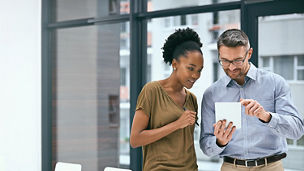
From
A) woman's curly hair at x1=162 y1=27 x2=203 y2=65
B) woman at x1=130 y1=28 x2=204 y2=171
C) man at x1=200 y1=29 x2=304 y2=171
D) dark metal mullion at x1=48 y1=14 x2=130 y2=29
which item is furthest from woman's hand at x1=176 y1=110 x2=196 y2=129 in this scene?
dark metal mullion at x1=48 y1=14 x2=130 y2=29

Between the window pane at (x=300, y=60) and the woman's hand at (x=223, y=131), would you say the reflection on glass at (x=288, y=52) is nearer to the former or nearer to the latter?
the window pane at (x=300, y=60)

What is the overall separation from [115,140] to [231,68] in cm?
219

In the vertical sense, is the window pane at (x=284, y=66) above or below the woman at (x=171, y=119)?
above

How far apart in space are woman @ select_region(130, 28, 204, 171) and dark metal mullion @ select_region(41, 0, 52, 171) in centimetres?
254

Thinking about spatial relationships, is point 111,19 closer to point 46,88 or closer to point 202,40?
point 202,40

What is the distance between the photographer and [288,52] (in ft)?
10.6

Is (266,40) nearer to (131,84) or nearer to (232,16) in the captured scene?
(232,16)

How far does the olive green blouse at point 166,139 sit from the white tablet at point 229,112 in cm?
28

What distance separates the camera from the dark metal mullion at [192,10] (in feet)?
11.3

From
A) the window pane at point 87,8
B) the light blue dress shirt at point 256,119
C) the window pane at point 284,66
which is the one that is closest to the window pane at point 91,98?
the window pane at point 87,8

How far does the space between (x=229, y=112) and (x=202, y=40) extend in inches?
59.6

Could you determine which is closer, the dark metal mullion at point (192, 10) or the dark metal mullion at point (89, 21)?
the dark metal mullion at point (192, 10)

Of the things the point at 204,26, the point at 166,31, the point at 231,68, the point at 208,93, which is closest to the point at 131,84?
the point at 166,31
